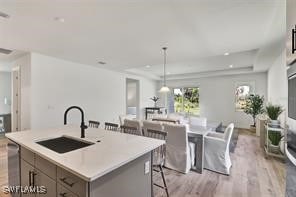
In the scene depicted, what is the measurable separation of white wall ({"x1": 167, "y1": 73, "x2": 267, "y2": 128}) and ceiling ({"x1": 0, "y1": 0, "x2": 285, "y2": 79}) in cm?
416

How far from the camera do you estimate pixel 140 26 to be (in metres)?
2.67

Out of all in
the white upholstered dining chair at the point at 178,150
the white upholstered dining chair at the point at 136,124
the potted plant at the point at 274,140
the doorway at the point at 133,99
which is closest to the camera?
the white upholstered dining chair at the point at 178,150

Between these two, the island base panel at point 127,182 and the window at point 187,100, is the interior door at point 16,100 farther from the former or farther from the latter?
the window at point 187,100

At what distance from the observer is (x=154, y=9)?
2.17 meters

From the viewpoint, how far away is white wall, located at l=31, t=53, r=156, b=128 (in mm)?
4164

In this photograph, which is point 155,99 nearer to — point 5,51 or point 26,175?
point 5,51

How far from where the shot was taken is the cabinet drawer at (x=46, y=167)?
4.32 ft

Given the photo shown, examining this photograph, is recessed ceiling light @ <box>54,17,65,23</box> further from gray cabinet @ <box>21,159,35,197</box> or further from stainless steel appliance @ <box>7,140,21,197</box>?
gray cabinet @ <box>21,159,35,197</box>

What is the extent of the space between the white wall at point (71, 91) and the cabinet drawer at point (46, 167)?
3.15m

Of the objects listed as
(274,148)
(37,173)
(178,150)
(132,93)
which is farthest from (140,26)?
(132,93)

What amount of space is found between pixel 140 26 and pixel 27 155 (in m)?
2.40

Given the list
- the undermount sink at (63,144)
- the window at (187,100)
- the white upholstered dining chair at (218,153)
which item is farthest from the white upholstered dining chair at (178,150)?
the window at (187,100)

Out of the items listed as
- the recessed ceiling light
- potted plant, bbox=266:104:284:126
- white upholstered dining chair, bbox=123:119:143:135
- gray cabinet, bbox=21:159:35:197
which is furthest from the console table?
gray cabinet, bbox=21:159:35:197

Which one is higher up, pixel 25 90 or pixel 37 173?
pixel 25 90
